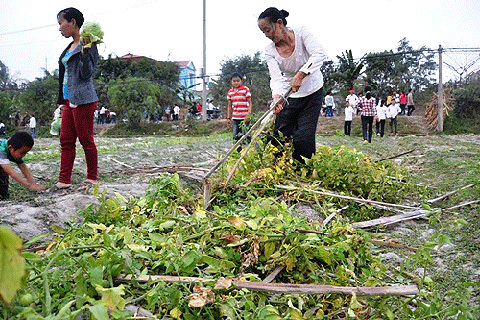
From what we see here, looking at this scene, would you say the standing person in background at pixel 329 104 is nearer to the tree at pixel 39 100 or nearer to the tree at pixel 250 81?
the tree at pixel 250 81

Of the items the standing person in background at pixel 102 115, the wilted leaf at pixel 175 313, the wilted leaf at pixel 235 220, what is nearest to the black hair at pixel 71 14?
the wilted leaf at pixel 235 220

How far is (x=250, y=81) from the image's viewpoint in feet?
95.5

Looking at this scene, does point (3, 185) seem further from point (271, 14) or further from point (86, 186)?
point (271, 14)

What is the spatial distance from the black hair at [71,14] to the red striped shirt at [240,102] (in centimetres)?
334

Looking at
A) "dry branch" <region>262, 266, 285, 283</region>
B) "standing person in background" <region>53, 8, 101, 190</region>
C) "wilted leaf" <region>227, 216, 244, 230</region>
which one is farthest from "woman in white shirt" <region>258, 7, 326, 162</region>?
"dry branch" <region>262, 266, 285, 283</region>

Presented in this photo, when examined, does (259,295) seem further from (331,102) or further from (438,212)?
(331,102)

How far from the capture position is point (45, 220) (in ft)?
10.6

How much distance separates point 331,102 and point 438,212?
23792mm

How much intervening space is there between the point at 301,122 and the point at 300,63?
0.58 metres

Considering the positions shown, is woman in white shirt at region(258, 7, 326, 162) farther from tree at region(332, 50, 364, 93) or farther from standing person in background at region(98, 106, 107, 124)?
standing person in background at region(98, 106, 107, 124)

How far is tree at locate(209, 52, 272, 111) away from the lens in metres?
27.4

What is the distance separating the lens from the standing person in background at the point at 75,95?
14.1 ft

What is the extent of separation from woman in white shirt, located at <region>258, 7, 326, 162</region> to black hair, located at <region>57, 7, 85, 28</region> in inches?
66.0

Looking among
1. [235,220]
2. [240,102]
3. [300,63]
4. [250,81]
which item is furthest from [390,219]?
[250,81]
